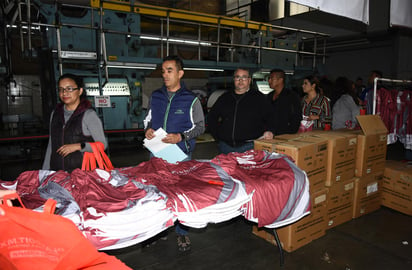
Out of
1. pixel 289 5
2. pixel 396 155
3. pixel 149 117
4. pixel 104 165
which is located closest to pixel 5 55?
pixel 149 117

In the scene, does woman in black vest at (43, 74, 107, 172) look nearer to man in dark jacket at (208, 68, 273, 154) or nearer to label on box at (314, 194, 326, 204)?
man in dark jacket at (208, 68, 273, 154)

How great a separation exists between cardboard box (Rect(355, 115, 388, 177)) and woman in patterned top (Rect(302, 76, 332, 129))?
0.76 metres

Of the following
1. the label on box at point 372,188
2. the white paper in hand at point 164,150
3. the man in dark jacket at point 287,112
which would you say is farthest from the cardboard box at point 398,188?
the white paper in hand at point 164,150

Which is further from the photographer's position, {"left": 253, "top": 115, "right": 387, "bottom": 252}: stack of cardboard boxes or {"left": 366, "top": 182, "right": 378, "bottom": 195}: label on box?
{"left": 366, "top": 182, "right": 378, "bottom": 195}: label on box

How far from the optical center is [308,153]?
107 inches

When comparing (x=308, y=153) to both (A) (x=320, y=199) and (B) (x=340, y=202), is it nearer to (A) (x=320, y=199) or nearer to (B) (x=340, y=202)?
(A) (x=320, y=199)

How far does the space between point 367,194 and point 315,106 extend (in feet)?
4.99

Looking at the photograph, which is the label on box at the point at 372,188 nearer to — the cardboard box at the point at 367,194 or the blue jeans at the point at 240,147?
the cardboard box at the point at 367,194

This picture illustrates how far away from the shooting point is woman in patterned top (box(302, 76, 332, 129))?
4.44 meters

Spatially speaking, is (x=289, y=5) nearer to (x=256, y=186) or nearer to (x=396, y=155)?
(x=396, y=155)

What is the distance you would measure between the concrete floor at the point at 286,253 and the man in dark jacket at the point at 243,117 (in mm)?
1055

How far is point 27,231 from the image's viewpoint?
1147 millimetres

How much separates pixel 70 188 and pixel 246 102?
208 cm

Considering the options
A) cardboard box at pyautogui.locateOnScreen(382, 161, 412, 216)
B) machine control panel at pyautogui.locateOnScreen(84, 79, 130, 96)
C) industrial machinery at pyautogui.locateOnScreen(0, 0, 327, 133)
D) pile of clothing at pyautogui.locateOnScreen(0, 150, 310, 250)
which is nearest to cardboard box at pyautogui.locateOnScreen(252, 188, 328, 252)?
pile of clothing at pyautogui.locateOnScreen(0, 150, 310, 250)
